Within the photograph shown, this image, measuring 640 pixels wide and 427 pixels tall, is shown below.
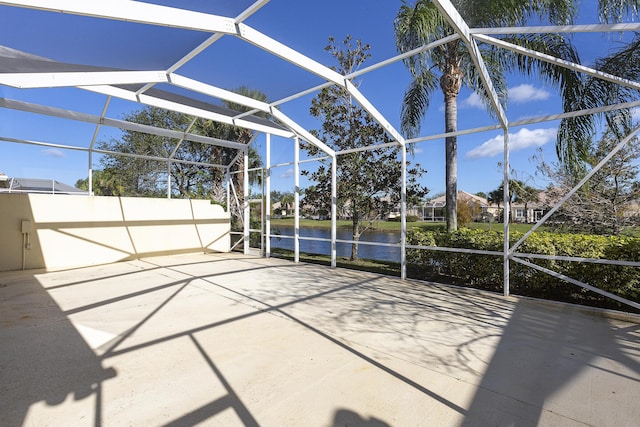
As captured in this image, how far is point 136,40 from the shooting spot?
395 centimetres

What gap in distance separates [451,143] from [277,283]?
453 centimetres

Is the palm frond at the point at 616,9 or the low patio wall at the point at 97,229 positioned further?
the low patio wall at the point at 97,229

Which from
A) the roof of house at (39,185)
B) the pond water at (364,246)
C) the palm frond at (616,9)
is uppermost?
the palm frond at (616,9)

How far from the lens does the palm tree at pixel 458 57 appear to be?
16.9 feet

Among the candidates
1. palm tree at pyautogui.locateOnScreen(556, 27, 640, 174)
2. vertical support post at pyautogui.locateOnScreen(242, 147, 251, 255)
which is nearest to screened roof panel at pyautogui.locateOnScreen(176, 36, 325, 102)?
vertical support post at pyautogui.locateOnScreen(242, 147, 251, 255)

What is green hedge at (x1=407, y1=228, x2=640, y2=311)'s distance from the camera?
4133 millimetres

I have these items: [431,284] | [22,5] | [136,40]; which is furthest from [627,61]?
[22,5]

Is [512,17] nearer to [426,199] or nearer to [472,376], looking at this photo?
[426,199]

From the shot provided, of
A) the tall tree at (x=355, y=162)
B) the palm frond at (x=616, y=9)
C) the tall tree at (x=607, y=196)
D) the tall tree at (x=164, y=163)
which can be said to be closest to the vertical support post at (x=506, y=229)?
the palm frond at (x=616, y=9)

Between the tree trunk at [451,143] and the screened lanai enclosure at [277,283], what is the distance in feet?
0.88

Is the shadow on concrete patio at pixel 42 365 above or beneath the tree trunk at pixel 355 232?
beneath

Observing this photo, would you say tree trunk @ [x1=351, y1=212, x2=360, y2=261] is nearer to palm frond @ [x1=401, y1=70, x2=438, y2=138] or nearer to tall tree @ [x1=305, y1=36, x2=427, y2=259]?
tall tree @ [x1=305, y1=36, x2=427, y2=259]

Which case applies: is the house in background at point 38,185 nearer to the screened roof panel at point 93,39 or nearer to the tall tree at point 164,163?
the tall tree at point 164,163

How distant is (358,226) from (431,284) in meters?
4.10
